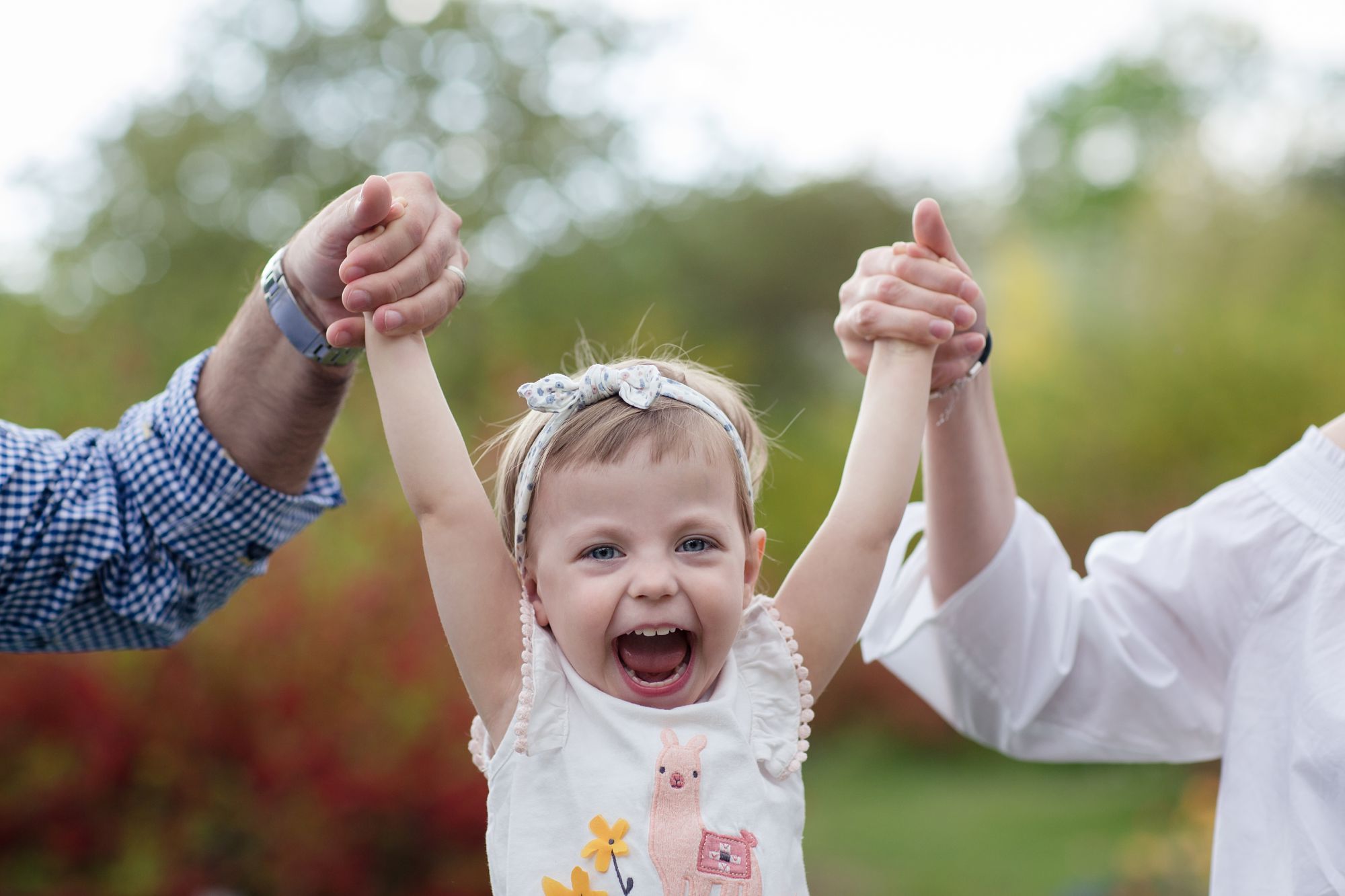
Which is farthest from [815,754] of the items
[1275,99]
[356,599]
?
[1275,99]

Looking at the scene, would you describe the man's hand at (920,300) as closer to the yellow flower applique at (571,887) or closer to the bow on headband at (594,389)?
the bow on headband at (594,389)

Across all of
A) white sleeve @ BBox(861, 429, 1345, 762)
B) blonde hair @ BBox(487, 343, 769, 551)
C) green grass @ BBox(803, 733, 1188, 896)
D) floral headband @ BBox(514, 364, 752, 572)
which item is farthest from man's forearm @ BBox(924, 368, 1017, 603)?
green grass @ BBox(803, 733, 1188, 896)

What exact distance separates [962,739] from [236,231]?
451 inches

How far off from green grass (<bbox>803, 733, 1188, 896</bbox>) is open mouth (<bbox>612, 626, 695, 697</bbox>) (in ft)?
17.4

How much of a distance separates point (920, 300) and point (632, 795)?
2.95 feet

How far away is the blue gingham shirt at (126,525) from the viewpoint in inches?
79.7

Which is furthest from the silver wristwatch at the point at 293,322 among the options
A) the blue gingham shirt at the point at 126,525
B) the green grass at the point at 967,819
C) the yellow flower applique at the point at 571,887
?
the green grass at the point at 967,819

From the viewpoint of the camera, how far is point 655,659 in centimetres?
169

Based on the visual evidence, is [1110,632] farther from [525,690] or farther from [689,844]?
[525,690]

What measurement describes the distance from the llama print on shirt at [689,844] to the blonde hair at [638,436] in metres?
0.38

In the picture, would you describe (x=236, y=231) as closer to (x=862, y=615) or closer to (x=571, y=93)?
(x=571, y=93)

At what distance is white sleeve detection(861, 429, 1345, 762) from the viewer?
2.15m

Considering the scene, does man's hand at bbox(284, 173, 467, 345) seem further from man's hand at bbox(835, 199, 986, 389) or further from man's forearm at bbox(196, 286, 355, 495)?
man's hand at bbox(835, 199, 986, 389)

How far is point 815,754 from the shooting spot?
38.2 ft
